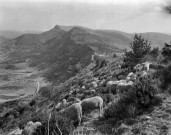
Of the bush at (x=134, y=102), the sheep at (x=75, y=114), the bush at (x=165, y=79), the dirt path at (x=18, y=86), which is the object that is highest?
the bush at (x=165, y=79)

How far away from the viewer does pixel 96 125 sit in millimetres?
6641

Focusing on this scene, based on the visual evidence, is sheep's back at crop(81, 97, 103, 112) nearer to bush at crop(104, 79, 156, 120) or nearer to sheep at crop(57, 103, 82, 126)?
sheep at crop(57, 103, 82, 126)

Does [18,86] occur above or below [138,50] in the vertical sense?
below

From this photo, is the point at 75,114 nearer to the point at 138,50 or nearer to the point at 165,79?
the point at 165,79

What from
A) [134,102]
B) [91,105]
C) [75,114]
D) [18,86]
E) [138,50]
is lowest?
[18,86]

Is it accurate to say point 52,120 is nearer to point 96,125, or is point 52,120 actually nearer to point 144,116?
point 96,125

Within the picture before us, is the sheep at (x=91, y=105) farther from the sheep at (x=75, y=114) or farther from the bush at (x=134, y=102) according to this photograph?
the bush at (x=134, y=102)

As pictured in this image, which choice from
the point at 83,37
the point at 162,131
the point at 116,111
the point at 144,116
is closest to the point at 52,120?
the point at 116,111

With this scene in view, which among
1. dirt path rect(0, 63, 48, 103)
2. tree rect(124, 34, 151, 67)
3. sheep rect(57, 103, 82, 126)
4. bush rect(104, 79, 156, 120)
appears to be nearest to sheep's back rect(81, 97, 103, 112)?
sheep rect(57, 103, 82, 126)

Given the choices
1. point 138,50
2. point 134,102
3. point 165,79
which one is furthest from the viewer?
point 138,50

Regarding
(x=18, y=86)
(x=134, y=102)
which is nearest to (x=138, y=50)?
(x=134, y=102)

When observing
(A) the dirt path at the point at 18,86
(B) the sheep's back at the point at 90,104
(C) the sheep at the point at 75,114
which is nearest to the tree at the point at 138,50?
(B) the sheep's back at the point at 90,104

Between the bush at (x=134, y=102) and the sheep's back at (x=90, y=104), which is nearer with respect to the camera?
the bush at (x=134, y=102)

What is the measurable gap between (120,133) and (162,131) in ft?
3.80
